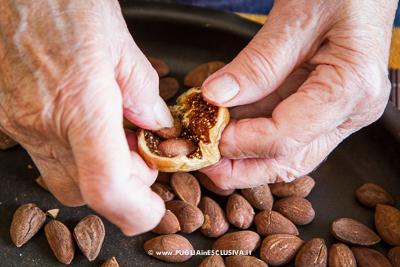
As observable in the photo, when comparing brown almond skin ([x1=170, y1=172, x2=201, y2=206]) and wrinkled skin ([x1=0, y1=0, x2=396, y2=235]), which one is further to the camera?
brown almond skin ([x1=170, y1=172, x2=201, y2=206])

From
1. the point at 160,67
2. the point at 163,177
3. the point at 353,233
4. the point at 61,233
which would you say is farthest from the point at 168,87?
the point at 353,233

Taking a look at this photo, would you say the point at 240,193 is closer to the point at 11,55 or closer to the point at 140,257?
the point at 140,257

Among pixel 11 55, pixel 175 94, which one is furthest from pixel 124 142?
pixel 175 94

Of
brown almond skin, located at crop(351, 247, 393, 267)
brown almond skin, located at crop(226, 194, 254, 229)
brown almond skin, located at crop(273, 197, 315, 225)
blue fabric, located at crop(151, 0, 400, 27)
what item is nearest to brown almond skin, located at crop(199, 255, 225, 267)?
brown almond skin, located at crop(226, 194, 254, 229)

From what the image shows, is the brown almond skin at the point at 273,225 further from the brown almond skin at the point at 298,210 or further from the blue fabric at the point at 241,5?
the blue fabric at the point at 241,5

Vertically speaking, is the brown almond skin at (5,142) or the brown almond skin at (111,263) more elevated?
the brown almond skin at (5,142)

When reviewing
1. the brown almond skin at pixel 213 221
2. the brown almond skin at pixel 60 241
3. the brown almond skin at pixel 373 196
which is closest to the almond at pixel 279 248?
the brown almond skin at pixel 213 221

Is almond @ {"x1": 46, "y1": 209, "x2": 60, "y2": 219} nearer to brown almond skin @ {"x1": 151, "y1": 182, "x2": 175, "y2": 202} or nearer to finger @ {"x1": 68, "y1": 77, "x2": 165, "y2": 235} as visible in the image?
brown almond skin @ {"x1": 151, "y1": 182, "x2": 175, "y2": 202}
